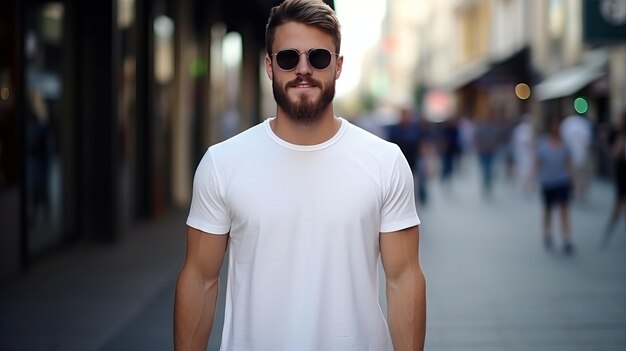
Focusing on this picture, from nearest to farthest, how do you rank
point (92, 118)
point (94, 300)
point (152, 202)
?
point (94, 300) < point (92, 118) < point (152, 202)

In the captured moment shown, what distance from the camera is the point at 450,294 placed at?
883cm

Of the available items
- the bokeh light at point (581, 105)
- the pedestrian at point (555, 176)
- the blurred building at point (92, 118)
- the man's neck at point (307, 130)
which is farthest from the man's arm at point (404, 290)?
the bokeh light at point (581, 105)

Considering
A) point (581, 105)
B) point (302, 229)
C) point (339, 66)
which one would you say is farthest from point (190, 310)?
point (581, 105)

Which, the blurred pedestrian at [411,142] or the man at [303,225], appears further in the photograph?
the blurred pedestrian at [411,142]

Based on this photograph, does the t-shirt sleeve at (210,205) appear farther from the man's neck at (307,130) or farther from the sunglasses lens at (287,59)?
the sunglasses lens at (287,59)

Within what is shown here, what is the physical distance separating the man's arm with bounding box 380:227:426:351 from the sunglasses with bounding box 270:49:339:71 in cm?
57

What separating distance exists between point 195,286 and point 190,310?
78 millimetres

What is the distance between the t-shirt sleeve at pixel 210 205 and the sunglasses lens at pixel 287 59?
37 centimetres

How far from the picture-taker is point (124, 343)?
22.1 ft

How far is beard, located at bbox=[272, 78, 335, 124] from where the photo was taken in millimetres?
3016

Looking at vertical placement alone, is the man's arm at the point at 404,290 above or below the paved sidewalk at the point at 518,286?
above

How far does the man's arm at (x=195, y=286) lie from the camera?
308 centimetres

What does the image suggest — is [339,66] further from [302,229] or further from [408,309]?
[408,309]

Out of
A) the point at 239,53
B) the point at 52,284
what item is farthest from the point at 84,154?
the point at 239,53
